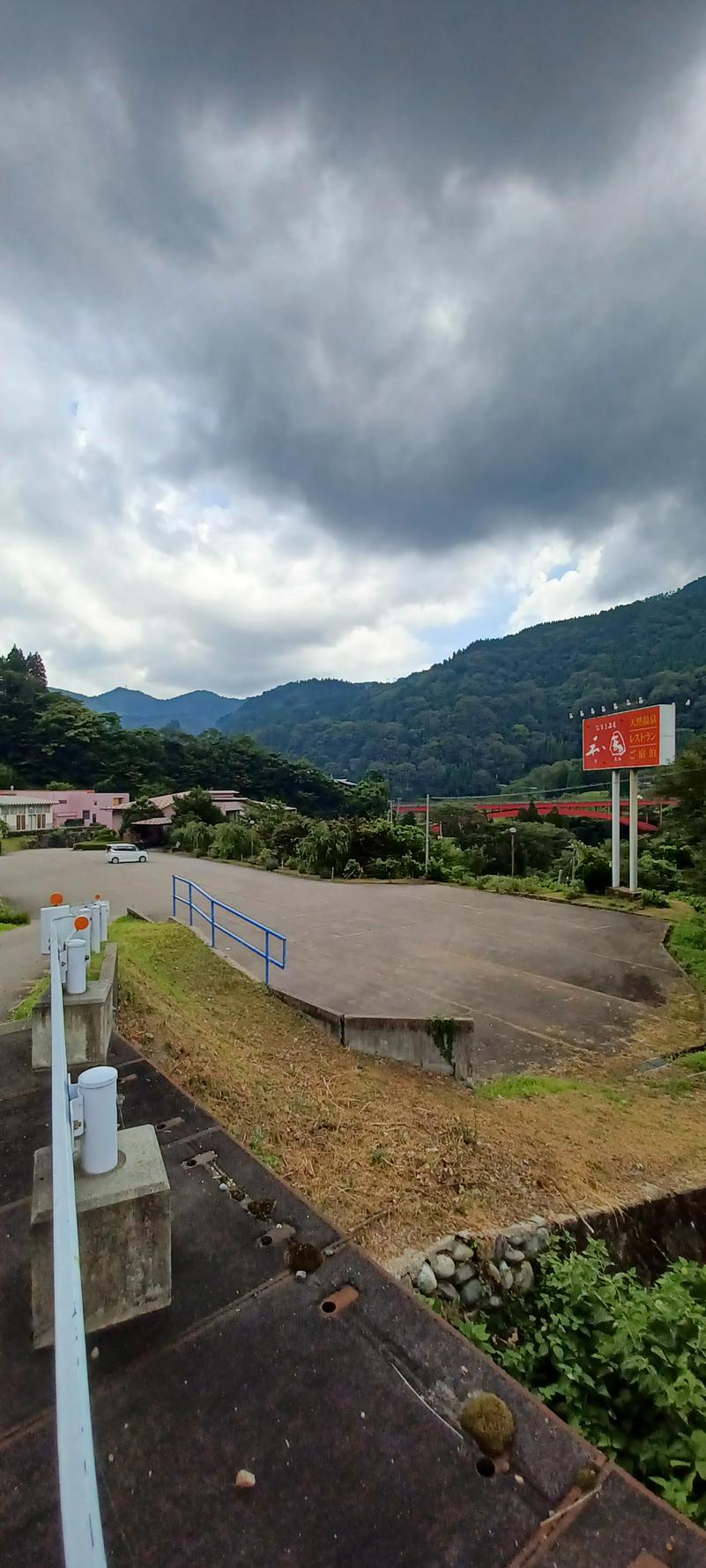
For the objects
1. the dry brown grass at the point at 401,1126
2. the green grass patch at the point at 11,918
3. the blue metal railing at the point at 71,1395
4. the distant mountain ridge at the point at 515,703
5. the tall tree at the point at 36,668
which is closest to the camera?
the blue metal railing at the point at 71,1395

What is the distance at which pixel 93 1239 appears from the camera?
202cm

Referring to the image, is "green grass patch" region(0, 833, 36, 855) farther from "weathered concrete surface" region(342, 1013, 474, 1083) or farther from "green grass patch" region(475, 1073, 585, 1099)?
"green grass patch" region(475, 1073, 585, 1099)

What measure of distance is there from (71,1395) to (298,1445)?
1133 mm

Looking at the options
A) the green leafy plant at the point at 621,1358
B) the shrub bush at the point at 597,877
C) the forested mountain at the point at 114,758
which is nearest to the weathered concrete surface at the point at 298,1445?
the green leafy plant at the point at 621,1358

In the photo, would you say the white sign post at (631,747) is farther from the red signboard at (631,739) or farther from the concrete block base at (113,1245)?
the concrete block base at (113,1245)

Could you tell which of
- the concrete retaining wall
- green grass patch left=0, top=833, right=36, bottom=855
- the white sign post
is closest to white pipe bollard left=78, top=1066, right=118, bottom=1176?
the concrete retaining wall

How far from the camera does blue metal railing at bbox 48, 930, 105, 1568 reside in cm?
85

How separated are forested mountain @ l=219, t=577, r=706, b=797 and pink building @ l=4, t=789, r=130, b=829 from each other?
3001 inches

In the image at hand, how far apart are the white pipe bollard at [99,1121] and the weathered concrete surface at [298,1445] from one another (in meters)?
0.50

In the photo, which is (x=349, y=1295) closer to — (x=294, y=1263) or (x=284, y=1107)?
(x=294, y=1263)

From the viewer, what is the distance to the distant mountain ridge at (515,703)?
125938mm

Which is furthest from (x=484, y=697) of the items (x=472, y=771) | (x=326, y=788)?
(x=326, y=788)

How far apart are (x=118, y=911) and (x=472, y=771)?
11799 centimetres

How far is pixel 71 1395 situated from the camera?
3.28ft
